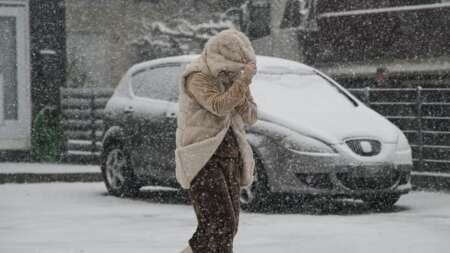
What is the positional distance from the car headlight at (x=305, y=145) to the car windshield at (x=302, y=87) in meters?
0.97

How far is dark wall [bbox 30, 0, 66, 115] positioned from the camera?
21594 millimetres

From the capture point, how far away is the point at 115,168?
589 inches

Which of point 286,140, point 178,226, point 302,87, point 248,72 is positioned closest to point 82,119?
point 302,87

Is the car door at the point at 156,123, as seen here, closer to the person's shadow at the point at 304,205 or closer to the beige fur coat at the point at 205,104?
the person's shadow at the point at 304,205

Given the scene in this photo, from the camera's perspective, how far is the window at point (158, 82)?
46.9 feet

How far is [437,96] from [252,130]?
24.8 ft

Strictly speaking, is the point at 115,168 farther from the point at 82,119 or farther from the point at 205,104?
the point at 205,104

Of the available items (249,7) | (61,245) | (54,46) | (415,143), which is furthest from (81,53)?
(61,245)

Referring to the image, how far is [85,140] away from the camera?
2167 cm

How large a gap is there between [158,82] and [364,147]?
2890 millimetres

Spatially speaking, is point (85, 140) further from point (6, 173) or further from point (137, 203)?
point (137, 203)

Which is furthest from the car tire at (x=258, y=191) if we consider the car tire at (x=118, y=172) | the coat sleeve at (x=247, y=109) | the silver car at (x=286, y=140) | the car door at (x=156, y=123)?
the coat sleeve at (x=247, y=109)

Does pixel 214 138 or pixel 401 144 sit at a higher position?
pixel 214 138

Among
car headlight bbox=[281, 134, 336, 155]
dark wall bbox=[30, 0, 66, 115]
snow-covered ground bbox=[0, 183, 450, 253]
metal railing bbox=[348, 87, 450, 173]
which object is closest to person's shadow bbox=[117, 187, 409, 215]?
snow-covered ground bbox=[0, 183, 450, 253]
